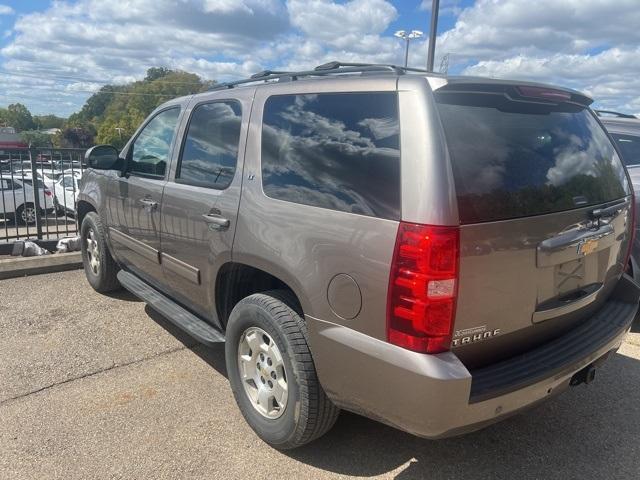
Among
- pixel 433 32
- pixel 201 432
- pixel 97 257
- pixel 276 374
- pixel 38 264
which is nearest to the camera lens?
pixel 276 374

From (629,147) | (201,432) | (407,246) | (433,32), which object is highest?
(433,32)

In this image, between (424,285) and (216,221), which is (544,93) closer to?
(424,285)

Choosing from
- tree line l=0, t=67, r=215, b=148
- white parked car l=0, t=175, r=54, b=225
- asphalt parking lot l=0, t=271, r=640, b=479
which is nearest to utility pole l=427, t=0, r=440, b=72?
white parked car l=0, t=175, r=54, b=225

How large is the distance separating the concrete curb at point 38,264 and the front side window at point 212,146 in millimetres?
3323

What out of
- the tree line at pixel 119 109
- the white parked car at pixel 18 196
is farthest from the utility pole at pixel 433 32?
the tree line at pixel 119 109

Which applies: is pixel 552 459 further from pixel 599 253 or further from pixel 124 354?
pixel 124 354

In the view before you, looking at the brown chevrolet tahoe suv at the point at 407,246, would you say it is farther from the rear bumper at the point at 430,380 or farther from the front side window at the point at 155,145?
the front side window at the point at 155,145

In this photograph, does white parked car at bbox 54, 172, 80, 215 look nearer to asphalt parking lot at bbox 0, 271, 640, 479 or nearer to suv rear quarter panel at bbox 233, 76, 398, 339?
asphalt parking lot at bbox 0, 271, 640, 479

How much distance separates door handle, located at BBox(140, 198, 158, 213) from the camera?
3734 millimetres

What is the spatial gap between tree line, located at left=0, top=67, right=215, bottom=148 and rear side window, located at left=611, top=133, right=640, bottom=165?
65.1 metres

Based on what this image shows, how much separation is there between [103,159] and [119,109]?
106 metres

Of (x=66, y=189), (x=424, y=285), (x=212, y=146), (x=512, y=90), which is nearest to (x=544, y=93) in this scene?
(x=512, y=90)

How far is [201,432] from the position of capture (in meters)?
2.95

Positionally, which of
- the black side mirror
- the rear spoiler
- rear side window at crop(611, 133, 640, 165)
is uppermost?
the rear spoiler
